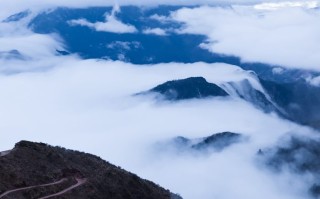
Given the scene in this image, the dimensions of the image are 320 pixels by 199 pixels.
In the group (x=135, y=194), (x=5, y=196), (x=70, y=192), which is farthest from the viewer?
(x=135, y=194)

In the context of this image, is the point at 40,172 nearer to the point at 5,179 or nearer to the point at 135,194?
the point at 5,179

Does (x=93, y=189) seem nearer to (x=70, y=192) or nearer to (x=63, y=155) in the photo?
(x=70, y=192)

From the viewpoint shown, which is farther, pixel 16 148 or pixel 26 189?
pixel 16 148

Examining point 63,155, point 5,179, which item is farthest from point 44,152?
point 5,179

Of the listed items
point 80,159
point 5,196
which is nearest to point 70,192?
point 5,196

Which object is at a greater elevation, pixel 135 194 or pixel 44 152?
Answer: pixel 44 152

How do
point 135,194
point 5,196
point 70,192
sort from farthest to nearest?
point 135,194 < point 70,192 < point 5,196
